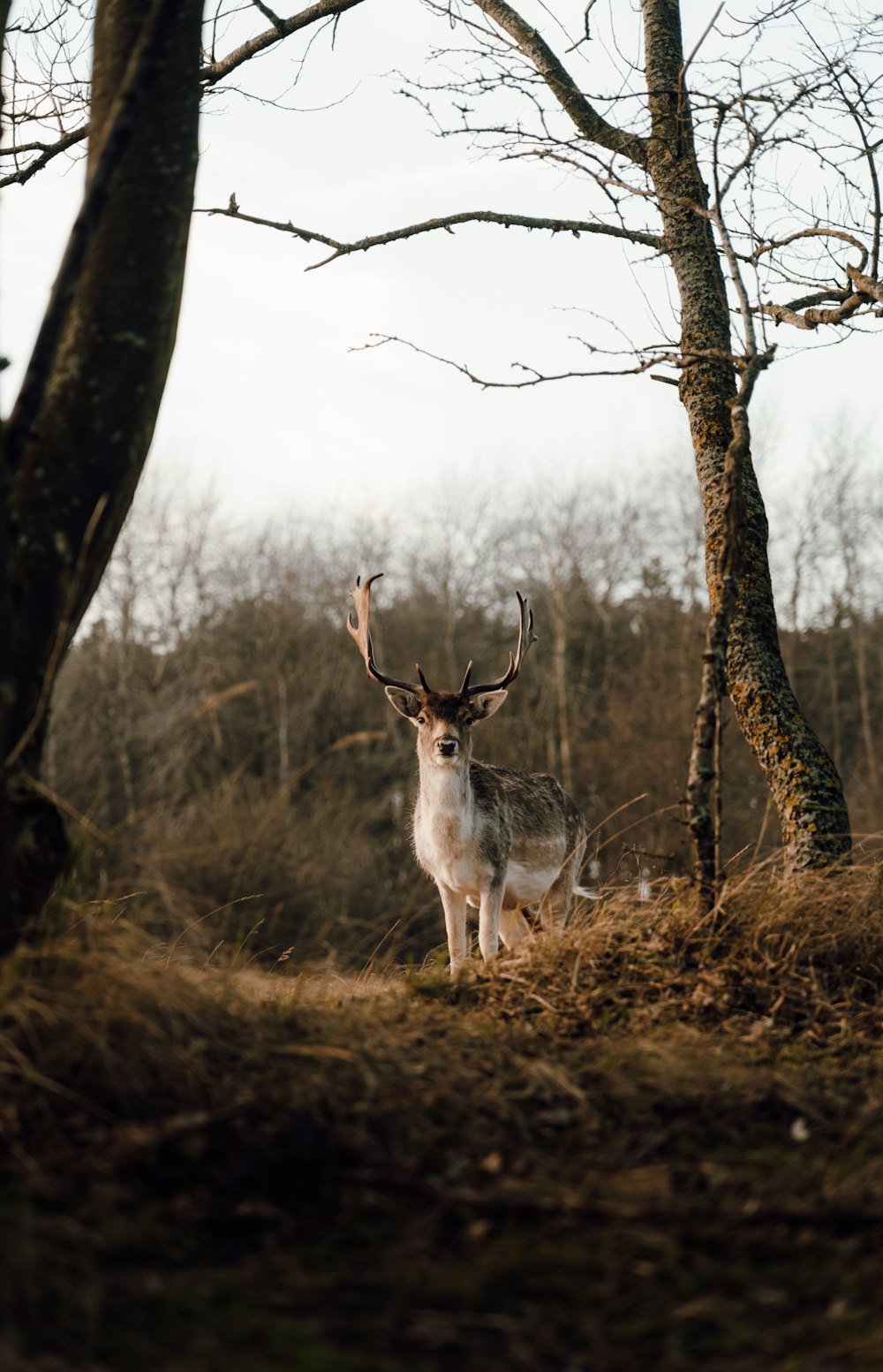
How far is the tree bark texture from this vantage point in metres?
4.58

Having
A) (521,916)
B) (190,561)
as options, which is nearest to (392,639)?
(190,561)

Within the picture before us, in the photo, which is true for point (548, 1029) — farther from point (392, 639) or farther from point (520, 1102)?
point (392, 639)

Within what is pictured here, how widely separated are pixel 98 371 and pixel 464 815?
488 centimetres

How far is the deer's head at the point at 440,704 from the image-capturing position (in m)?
9.09

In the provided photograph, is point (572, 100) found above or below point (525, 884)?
above

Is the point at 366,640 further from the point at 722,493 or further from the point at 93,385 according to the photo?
the point at 93,385

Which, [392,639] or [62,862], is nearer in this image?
[62,862]

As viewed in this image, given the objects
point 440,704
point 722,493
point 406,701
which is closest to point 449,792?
point 440,704

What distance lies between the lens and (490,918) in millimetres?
9133

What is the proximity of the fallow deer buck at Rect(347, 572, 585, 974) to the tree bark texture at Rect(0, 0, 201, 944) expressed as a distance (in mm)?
3886

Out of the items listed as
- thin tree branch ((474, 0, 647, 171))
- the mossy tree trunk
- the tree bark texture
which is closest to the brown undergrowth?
the tree bark texture

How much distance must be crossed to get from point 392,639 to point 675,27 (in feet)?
113

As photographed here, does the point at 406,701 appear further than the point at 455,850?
Yes

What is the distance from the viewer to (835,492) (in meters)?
43.5
